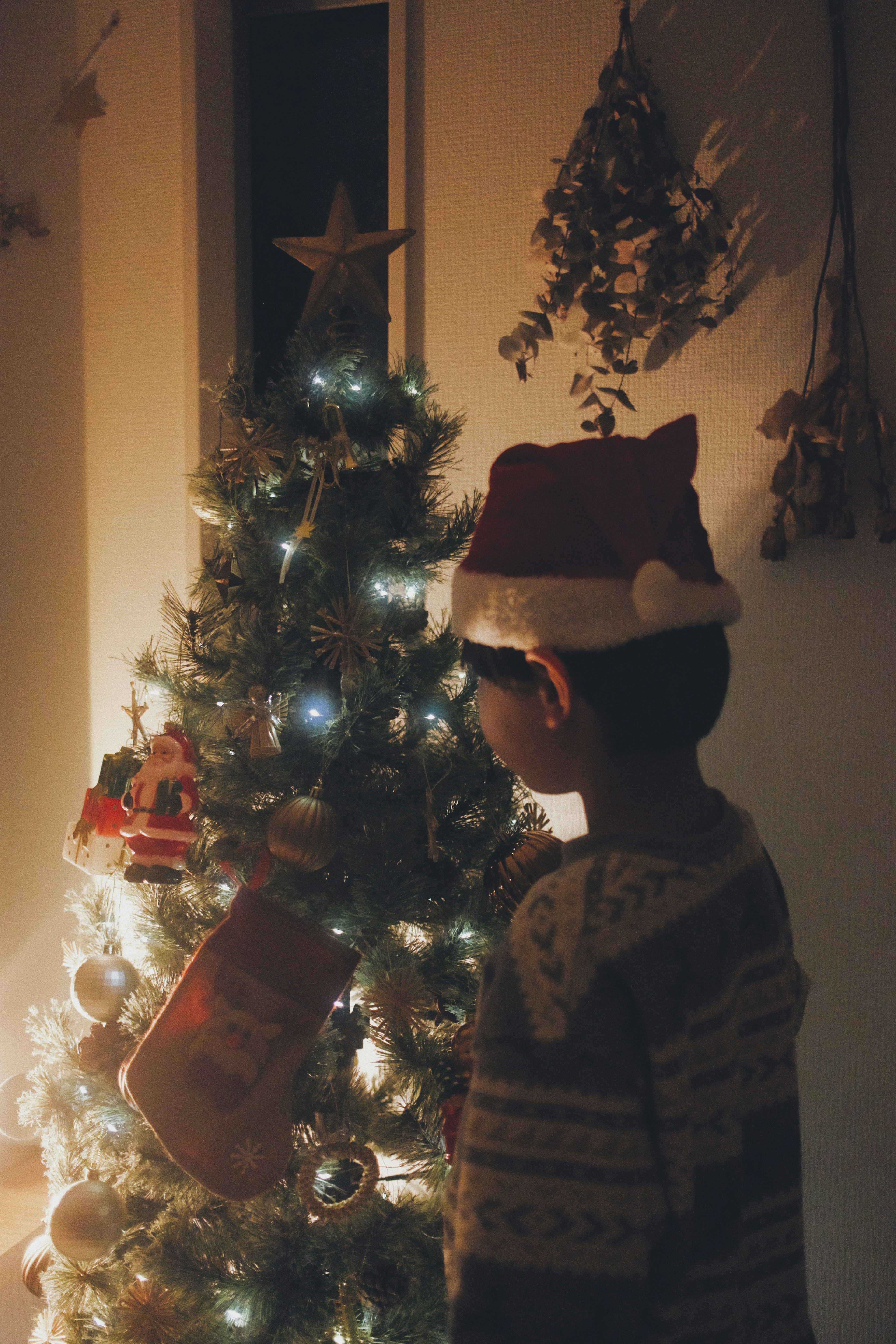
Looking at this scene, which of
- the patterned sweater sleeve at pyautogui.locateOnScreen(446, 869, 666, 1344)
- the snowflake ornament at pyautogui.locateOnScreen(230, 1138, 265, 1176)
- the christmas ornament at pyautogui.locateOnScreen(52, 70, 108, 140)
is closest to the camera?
the patterned sweater sleeve at pyautogui.locateOnScreen(446, 869, 666, 1344)

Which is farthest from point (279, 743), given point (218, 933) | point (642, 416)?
point (642, 416)

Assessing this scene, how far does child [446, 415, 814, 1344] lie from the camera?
22.1 inches

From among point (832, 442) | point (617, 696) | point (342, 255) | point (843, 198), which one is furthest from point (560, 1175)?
point (843, 198)

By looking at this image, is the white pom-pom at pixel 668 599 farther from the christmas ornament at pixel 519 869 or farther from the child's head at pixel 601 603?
the christmas ornament at pixel 519 869

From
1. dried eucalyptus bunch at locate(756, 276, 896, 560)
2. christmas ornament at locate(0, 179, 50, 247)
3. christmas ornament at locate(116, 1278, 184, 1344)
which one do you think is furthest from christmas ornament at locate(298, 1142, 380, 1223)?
christmas ornament at locate(0, 179, 50, 247)

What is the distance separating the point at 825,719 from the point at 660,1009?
108 centimetres

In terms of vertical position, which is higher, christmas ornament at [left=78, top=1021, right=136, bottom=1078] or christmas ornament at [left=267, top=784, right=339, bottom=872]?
christmas ornament at [left=267, top=784, right=339, bottom=872]

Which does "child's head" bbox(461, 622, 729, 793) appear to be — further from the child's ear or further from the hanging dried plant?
the hanging dried plant

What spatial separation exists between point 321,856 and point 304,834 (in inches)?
1.4

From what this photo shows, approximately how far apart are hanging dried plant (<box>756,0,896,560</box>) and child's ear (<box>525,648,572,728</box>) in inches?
36.6

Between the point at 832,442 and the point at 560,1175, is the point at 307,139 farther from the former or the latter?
the point at 560,1175

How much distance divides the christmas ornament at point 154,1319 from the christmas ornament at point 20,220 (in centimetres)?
180

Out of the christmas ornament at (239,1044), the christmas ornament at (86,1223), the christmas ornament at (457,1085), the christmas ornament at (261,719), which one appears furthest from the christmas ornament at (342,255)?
the christmas ornament at (86,1223)

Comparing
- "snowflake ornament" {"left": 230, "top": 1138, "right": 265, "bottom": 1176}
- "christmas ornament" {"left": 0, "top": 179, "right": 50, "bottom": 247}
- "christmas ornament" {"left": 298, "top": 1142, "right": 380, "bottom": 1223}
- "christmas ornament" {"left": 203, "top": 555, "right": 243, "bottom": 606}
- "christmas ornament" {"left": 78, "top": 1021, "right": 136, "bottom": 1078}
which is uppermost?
"christmas ornament" {"left": 0, "top": 179, "right": 50, "bottom": 247}
